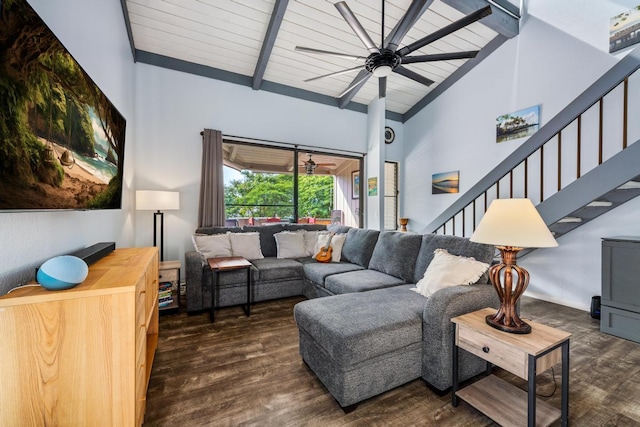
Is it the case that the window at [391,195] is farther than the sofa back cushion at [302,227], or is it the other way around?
the window at [391,195]

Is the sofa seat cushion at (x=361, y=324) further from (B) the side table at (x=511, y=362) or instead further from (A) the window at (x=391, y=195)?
(A) the window at (x=391, y=195)

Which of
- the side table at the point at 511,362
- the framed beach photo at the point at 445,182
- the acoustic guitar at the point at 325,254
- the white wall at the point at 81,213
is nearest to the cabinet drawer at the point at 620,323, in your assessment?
the side table at the point at 511,362

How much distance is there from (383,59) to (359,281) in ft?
6.95

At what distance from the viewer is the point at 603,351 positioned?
2307 millimetres

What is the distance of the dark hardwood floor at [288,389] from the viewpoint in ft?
5.10

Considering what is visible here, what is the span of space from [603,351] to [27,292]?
3800 mm

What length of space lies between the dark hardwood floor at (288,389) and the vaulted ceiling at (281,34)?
2.98 m

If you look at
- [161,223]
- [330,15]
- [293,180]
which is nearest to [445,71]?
[330,15]

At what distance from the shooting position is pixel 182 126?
402 centimetres

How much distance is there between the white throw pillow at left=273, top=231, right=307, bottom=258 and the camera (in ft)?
12.9

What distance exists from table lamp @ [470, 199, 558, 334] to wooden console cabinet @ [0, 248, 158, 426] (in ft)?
5.93

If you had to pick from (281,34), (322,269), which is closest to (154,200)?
(322,269)

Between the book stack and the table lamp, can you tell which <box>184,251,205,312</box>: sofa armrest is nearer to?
the book stack

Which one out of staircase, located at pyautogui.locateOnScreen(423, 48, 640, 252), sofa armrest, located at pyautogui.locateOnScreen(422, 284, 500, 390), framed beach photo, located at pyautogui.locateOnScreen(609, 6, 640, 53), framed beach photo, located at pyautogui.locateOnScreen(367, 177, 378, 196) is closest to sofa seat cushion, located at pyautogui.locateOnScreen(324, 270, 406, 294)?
sofa armrest, located at pyautogui.locateOnScreen(422, 284, 500, 390)
